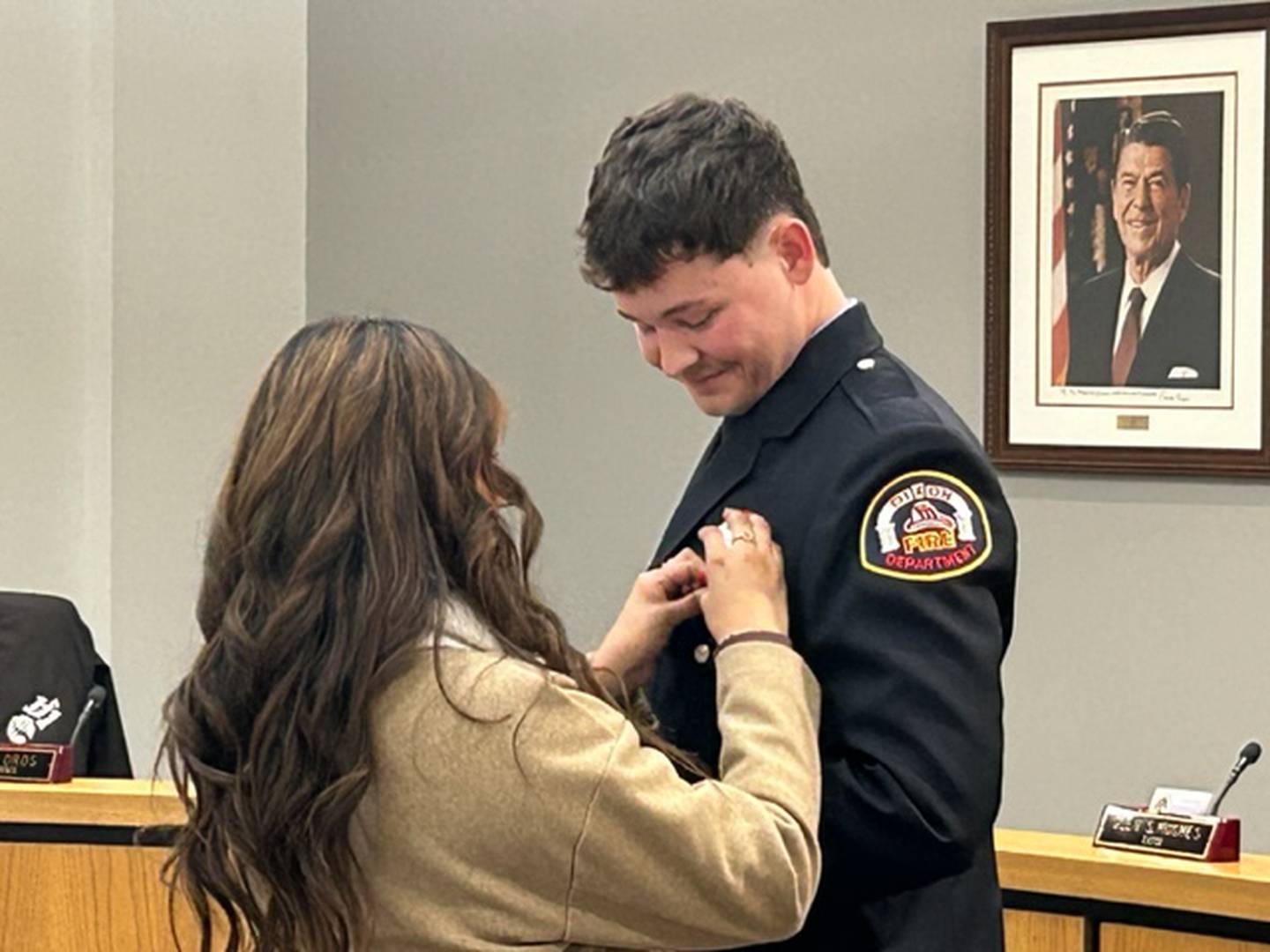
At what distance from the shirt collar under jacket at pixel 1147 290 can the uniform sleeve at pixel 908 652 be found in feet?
7.68

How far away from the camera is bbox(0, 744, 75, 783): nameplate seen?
9.01ft

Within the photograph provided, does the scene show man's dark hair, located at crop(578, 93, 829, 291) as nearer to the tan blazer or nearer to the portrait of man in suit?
the tan blazer

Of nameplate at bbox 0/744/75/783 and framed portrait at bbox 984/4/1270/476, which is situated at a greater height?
framed portrait at bbox 984/4/1270/476

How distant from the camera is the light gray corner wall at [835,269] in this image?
3873mm

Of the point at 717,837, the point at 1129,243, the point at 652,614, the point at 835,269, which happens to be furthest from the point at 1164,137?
the point at 717,837

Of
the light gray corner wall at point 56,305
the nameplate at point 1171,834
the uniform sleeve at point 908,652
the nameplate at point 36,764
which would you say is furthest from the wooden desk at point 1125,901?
the light gray corner wall at point 56,305

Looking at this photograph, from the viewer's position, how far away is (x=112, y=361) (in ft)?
15.9

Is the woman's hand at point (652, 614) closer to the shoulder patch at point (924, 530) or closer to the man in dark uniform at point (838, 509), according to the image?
the man in dark uniform at point (838, 509)

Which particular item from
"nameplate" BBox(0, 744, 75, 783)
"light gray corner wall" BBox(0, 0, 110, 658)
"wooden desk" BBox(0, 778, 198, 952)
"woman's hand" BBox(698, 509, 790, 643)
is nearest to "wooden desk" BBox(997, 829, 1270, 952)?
"woman's hand" BBox(698, 509, 790, 643)

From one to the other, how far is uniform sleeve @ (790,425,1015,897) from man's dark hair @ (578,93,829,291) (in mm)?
217

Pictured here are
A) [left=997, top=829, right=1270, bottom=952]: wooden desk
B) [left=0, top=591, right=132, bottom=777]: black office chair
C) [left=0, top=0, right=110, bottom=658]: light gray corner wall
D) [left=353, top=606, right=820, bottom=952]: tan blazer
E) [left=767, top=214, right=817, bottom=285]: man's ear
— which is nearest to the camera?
[left=353, top=606, right=820, bottom=952]: tan blazer

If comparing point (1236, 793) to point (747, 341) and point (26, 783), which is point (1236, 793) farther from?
point (747, 341)

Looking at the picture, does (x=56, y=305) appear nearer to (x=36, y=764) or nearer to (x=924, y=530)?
(x=36, y=764)

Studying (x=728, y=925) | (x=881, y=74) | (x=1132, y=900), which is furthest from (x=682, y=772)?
(x=881, y=74)
